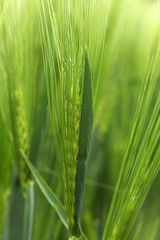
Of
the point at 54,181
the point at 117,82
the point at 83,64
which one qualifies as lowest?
the point at 54,181

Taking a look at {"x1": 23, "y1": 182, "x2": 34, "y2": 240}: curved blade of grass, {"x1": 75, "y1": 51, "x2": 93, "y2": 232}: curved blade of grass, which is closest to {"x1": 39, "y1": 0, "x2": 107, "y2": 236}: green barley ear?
{"x1": 75, "y1": 51, "x2": 93, "y2": 232}: curved blade of grass

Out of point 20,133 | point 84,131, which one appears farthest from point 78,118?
point 20,133

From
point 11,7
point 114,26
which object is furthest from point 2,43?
point 114,26

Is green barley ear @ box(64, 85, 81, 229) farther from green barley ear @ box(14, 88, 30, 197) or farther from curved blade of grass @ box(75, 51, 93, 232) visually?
green barley ear @ box(14, 88, 30, 197)

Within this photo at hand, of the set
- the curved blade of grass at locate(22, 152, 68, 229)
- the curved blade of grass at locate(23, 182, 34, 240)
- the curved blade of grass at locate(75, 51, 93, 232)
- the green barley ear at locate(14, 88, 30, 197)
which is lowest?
the curved blade of grass at locate(23, 182, 34, 240)

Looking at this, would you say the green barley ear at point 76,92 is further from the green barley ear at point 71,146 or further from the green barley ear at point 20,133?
the green barley ear at point 20,133

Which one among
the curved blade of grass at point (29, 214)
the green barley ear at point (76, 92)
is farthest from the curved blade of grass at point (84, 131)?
the curved blade of grass at point (29, 214)

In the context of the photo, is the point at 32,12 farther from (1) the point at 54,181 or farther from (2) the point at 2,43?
(1) the point at 54,181
